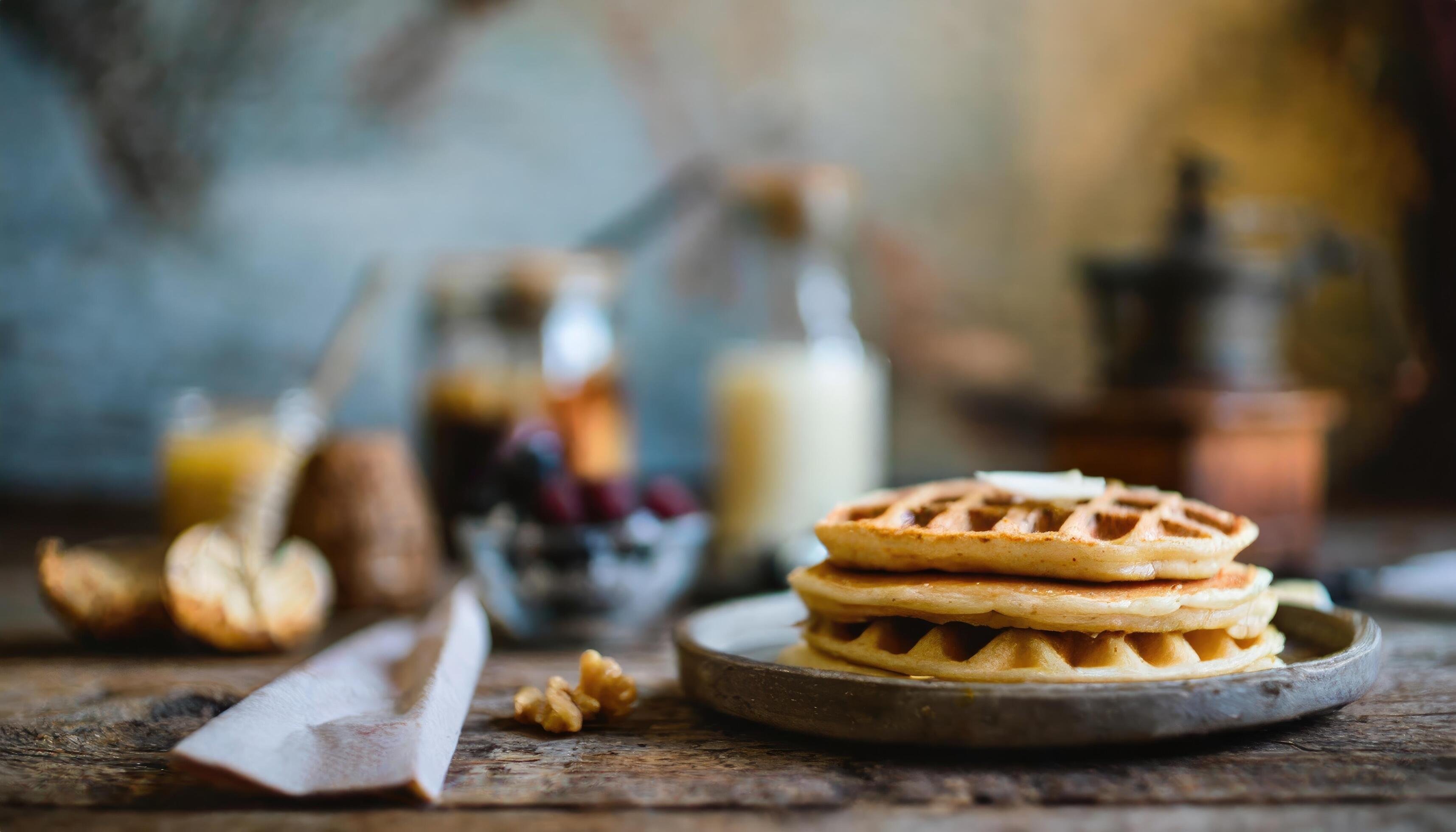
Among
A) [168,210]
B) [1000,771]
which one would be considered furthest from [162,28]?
[1000,771]

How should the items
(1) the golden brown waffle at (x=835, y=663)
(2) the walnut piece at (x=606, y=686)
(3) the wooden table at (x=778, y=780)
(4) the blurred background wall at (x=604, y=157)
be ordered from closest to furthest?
(3) the wooden table at (x=778, y=780) < (1) the golden brown waffle at (x=835, y=663) < (2) the walnut piece at (x=606, y=686) < (4) the blurred background wall at (x=604, y=157)

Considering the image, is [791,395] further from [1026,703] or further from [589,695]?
[1026,703]

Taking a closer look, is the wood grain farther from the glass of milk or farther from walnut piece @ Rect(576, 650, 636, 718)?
the glass of milk

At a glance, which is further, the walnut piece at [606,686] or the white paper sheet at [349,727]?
the walnut piece at [606,686]

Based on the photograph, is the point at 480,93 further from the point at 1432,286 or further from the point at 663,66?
the point at 1432,286

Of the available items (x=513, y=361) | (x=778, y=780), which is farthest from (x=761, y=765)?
(x=513, y=361)

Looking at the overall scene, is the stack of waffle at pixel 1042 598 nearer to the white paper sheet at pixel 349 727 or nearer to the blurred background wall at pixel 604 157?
the white paper sheet at pixel 349 727

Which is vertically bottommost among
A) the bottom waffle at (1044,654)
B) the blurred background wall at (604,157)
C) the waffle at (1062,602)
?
the bottom waffle at (1044,654)

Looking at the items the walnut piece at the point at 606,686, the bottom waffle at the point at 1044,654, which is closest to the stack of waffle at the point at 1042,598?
the bottom waffle at the point at 1044,654
